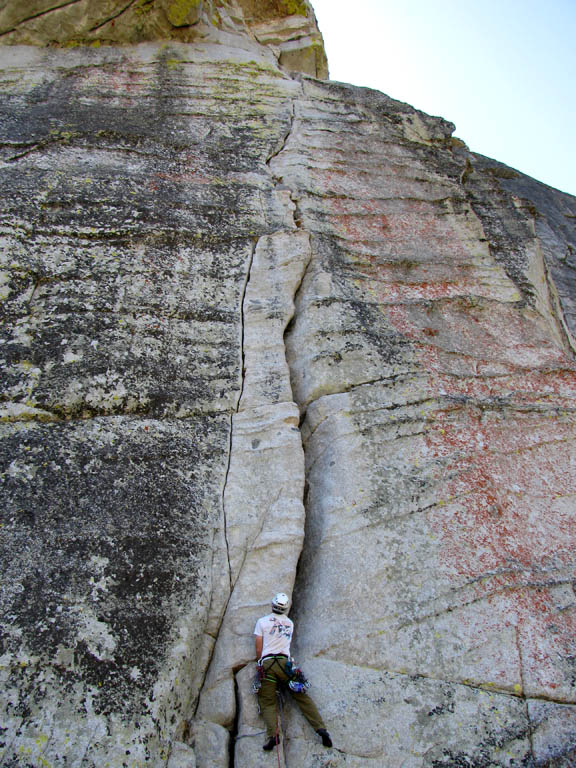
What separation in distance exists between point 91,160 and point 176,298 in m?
1.87

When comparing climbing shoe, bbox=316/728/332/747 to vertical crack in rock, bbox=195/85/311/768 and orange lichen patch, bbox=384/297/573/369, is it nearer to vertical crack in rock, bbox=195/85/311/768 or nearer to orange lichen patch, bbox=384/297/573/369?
vertical crack in rock, bbox=195/85/311/768

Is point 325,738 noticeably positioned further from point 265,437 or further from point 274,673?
point 265,437

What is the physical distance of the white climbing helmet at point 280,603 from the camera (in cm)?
288

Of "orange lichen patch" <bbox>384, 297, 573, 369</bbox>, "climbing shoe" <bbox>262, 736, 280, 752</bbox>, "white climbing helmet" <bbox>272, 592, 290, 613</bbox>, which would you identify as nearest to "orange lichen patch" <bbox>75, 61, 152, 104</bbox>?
"orange lichen patch" <bbox>384, 297, 573, 369</bbox>

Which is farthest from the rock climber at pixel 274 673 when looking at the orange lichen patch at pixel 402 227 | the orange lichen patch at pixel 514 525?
the orange lichen patch at pixel 402 227

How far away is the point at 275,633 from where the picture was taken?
2.82 meters

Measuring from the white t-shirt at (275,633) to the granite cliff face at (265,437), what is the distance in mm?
125

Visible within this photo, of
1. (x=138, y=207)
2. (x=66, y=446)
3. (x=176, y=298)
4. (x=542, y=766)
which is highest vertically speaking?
(x=138, y=207)

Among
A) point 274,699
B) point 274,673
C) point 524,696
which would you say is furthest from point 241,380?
point 524,696

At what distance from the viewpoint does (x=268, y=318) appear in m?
4.21

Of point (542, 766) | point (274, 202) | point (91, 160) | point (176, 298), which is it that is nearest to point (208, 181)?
point (274, 202)

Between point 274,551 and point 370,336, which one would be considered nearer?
point 274,551

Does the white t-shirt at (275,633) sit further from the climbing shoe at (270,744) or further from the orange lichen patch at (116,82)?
the orange lichen patch at (116,82)

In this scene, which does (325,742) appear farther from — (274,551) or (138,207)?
(138,207)
